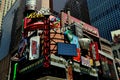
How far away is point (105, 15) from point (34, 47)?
94683mm

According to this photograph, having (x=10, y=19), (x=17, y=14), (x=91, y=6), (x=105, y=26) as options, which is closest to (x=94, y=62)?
(x=17, y=14)

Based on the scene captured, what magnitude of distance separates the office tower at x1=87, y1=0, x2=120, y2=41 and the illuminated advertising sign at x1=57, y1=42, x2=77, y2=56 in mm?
82649

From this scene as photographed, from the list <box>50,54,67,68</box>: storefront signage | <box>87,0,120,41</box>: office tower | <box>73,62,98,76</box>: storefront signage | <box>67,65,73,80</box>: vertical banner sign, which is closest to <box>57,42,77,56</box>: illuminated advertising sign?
<box>50,54,67,68</box>: storefront signage

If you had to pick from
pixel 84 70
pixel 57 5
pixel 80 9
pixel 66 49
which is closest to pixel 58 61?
pixel 66 49

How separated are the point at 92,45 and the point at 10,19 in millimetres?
63101

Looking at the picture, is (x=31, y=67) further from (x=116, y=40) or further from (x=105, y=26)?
(x=105, y=26)

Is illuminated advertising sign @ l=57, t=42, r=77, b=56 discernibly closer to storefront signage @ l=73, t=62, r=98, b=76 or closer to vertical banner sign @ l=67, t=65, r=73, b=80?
storefront signage @ l=73, t=62, r=98, b=76

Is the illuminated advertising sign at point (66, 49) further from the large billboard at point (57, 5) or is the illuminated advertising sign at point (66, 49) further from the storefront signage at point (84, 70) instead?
the large billboard at point (57, 5)

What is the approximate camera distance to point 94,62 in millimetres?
51281

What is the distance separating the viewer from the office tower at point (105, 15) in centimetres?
12712

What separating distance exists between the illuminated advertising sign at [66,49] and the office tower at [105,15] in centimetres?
8265

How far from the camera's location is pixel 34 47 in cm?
4559

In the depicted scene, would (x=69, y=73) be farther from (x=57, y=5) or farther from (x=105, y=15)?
(x=105, y=15)

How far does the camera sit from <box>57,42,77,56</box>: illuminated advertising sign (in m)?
44.8
